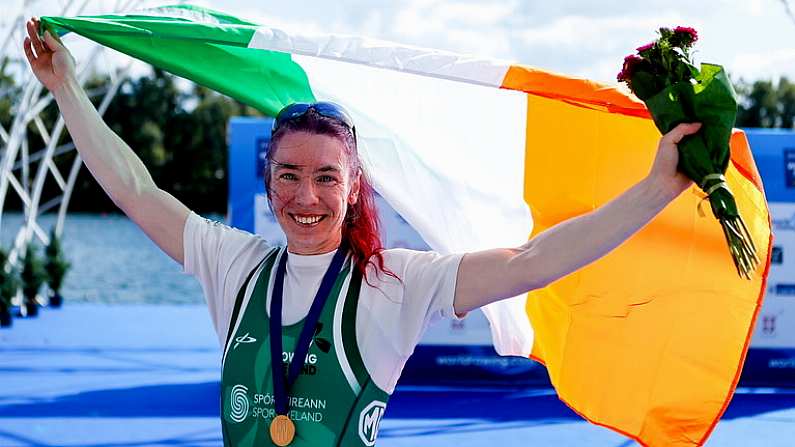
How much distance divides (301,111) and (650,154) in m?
1.09

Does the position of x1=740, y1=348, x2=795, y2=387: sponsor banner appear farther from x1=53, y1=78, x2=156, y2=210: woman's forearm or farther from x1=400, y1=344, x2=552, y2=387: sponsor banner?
x1=53, y1=78, x2=156, y2=210: woman's forearm

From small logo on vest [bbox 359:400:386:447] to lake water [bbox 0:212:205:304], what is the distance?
16093 millimetres

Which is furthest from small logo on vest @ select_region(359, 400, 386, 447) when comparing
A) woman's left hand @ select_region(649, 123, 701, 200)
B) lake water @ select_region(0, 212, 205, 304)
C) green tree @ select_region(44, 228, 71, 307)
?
lake water @ select_region(0, 212, 205, 304)

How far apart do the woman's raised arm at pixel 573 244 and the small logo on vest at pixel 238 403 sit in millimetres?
531

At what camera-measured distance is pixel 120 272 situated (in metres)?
24.2

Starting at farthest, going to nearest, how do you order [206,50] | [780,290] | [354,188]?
[780,290]
[206,50]
[354,188]

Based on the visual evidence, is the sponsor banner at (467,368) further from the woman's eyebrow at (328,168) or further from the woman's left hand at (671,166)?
the woman's left hand at (671,166)

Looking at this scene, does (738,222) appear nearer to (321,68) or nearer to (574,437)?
(321,68)

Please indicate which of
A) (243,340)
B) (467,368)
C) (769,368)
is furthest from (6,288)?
(243,340)

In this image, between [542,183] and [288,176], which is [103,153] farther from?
[542,183]

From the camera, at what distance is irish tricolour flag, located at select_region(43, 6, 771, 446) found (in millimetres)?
2660

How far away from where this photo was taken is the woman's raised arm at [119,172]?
2.44 meters

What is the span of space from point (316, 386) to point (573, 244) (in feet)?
2.18

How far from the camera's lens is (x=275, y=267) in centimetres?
232
